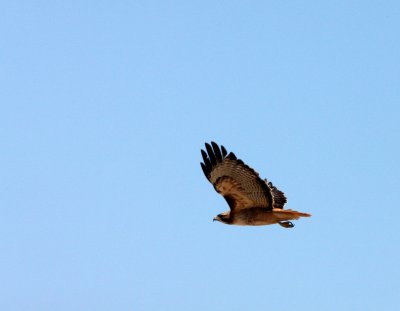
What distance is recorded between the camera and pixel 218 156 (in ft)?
73.5

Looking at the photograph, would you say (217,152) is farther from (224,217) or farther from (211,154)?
(224,217)

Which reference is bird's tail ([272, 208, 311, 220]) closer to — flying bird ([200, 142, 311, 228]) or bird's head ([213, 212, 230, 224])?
flying bird ([200, 142, 311, 228])

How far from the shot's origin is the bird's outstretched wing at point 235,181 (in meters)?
22.4

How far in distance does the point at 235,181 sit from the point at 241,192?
350mm

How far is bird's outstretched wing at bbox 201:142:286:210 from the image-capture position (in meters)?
22.4

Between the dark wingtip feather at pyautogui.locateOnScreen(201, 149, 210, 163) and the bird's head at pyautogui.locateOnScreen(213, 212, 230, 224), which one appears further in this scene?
the bird's head at pyautogui.locateOnScreen(213, 212, 230, 224)

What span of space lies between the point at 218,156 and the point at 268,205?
1.65 meters

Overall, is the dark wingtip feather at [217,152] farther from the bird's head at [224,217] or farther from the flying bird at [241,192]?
the bird's head at [224,217]

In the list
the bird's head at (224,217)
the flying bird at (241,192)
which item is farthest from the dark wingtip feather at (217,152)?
the bird's head at (224,217)

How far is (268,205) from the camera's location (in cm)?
2322

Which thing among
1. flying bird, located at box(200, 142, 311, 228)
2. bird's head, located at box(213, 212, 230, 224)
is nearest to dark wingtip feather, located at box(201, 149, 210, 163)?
flying bird, located at box(200, 142, 311, 228)

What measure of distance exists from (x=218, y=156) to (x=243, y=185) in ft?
3.10

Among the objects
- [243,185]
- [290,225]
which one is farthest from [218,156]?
[290,225]

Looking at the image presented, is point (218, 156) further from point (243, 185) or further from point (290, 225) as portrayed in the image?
point (290, 225)
